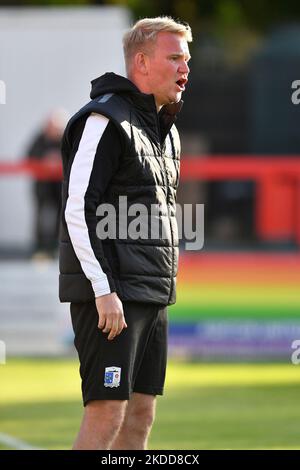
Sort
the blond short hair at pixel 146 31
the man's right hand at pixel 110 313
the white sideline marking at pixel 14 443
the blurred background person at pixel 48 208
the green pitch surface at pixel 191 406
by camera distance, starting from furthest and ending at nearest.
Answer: the blurred background person at pixel 48 208 → the green pitch surface at pixel 191 406 → the white sideline marking at pixel 14 443 → the blond short hair at pixel 146 31 → the man's right hand at pixel 110 313

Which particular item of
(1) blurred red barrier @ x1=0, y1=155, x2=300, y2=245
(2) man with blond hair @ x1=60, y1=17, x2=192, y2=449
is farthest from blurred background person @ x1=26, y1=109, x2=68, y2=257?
(2) man with blond hair @ x1=60, y1=17, x2=192, y2=449

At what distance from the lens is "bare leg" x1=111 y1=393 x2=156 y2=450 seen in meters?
6.39

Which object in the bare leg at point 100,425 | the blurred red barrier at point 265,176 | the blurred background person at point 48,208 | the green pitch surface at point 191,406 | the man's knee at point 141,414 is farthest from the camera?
the blurred background person at point 48,208

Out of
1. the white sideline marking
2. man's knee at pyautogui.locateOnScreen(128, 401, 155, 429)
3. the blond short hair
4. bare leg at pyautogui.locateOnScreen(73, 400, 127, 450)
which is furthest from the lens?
the white sideline marking

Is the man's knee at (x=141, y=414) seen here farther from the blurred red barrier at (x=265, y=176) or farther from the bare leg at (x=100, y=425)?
the blurred red barrier at (x=265, y=176)

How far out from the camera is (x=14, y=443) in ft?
27.8

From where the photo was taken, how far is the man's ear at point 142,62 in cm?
623

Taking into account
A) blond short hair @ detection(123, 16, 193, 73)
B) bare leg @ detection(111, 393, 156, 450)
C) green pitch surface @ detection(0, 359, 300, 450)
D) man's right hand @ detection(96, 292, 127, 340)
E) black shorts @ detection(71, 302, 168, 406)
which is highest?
blond short hair @ detection(123, 16, 193, 73)

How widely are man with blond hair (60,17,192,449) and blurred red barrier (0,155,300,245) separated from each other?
290 inches

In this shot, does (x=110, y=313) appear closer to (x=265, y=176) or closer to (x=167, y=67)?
(x=167, y=67)

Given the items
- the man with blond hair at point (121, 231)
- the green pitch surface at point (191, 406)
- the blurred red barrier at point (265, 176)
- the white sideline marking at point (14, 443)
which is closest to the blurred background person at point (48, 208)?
the blurred red barrier at point (265, 176)

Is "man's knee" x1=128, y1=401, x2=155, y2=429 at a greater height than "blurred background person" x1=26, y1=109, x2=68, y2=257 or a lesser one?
greater

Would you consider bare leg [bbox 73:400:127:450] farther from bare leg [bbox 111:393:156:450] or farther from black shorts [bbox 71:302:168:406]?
bare leg [bbox 111:393:156:450]

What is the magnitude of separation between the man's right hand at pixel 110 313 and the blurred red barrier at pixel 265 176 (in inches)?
306
